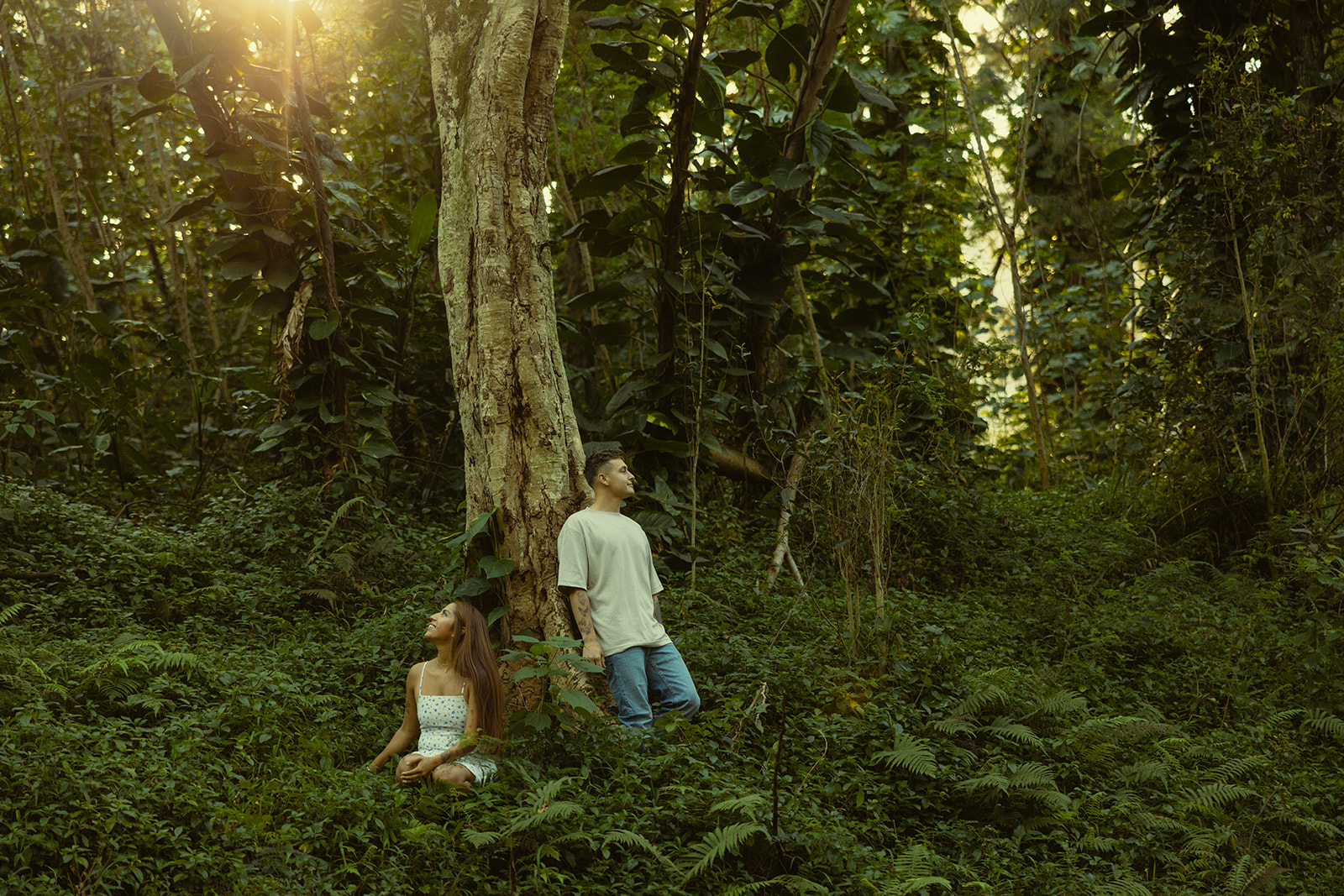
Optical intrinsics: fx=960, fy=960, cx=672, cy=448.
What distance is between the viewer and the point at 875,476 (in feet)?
17.3

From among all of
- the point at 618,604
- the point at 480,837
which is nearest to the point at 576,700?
the point at 618,604

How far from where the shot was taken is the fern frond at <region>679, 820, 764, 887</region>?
10.5 feet

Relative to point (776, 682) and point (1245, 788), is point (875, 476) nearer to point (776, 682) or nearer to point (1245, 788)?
point (776, 682)

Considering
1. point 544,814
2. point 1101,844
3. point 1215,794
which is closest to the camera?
point 544,814

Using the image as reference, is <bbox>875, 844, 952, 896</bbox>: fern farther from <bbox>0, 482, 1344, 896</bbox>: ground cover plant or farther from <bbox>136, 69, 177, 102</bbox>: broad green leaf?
<bbox>136, 69, 177, 102</bbox>: broad green leaf

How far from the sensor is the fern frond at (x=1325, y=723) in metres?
4.82

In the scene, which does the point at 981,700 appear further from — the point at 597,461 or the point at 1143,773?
the point at 597,461

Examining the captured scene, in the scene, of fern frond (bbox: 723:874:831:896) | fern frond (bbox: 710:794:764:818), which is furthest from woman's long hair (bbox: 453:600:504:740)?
fern frond (bbox: 723:874:831:896)

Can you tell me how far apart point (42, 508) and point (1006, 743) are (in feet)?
19.0

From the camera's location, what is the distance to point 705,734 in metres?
4.18

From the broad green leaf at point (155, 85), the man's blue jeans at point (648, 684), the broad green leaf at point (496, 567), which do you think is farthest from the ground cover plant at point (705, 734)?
the broad green leaf at point (155, 85)

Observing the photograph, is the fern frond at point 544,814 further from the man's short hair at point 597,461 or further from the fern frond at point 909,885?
the man's short hair at point 597,461

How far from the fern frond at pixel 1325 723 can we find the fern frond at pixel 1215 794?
1006 millimetres

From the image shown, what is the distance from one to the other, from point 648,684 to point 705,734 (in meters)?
0.54
